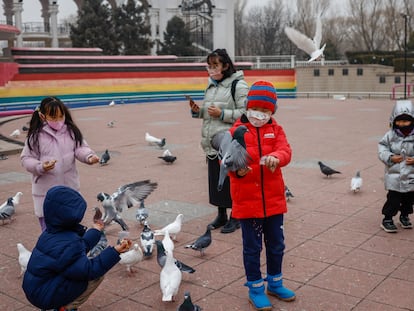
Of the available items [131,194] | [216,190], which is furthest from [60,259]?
[216,190]

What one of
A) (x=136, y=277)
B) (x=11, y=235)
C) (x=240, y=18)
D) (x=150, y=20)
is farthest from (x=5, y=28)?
(x=240, y=18)

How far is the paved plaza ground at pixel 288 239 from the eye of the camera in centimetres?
396

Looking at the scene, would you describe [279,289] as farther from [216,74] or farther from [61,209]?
[216,74]

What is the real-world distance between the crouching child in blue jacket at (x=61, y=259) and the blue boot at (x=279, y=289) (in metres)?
1.36

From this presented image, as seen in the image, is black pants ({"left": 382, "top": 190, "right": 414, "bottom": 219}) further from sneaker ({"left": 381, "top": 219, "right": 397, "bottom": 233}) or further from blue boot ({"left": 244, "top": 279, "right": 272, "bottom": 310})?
blue boot ({"left": 244, "top": 279, "right": 272, "bottom": 310})

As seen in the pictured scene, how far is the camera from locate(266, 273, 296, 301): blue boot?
152 inches

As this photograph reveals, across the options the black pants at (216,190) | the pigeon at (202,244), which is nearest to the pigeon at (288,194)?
the black pants at (216,190)

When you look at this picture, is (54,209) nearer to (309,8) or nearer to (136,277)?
(136,277)

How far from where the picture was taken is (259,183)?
146 inches

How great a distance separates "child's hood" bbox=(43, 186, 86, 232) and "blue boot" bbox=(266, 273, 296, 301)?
1.64 metres

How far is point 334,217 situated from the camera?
6109mm

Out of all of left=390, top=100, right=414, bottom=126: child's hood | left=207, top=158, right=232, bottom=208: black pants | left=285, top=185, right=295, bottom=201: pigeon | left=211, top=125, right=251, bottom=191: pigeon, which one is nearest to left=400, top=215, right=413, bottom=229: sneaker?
left=390, top=100, right=414, bottom=126: child's hood

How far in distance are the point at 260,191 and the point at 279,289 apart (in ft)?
2.63

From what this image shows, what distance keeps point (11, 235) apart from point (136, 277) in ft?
6.89
